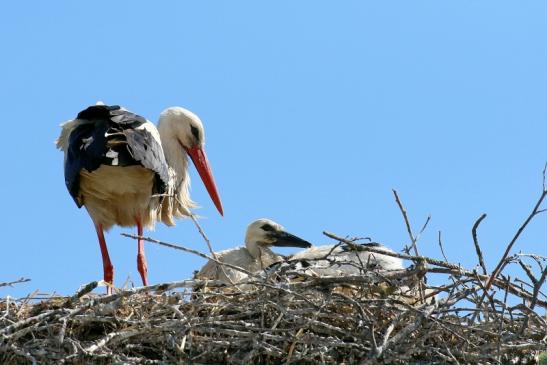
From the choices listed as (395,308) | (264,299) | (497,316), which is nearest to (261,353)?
(264,299)

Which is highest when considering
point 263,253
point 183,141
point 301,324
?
point 183,141

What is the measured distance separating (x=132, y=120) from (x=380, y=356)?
2.69m

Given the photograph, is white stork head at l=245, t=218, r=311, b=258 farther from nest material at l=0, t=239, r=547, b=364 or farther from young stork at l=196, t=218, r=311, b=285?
nest material at l=0, t=239, r=547, b=364

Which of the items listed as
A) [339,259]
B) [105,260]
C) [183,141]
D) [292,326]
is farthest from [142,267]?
[292,326]

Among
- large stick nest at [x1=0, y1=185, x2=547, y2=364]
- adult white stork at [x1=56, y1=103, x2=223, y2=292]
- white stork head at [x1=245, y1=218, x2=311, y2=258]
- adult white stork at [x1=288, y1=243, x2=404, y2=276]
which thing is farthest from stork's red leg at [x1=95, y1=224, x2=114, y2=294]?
large stick nest at [x1=0, y1=185, x2=547, y2=364]

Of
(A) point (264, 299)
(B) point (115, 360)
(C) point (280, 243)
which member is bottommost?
(B) point (115, 360)

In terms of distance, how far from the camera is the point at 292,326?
4699 millimetres

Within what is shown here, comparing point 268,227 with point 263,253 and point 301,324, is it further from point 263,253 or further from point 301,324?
point 301,324

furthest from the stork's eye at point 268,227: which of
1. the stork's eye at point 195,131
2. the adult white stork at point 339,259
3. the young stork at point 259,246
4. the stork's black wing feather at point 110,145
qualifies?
the stork's eye at point 195,131

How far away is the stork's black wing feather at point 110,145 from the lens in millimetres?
6363

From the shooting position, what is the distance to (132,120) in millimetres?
6723

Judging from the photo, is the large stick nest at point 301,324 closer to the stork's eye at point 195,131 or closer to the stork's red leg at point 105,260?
the stork's red leg at point 105,260

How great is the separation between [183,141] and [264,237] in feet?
3.59

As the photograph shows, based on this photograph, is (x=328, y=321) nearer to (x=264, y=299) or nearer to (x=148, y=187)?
(x=264, y=299)
